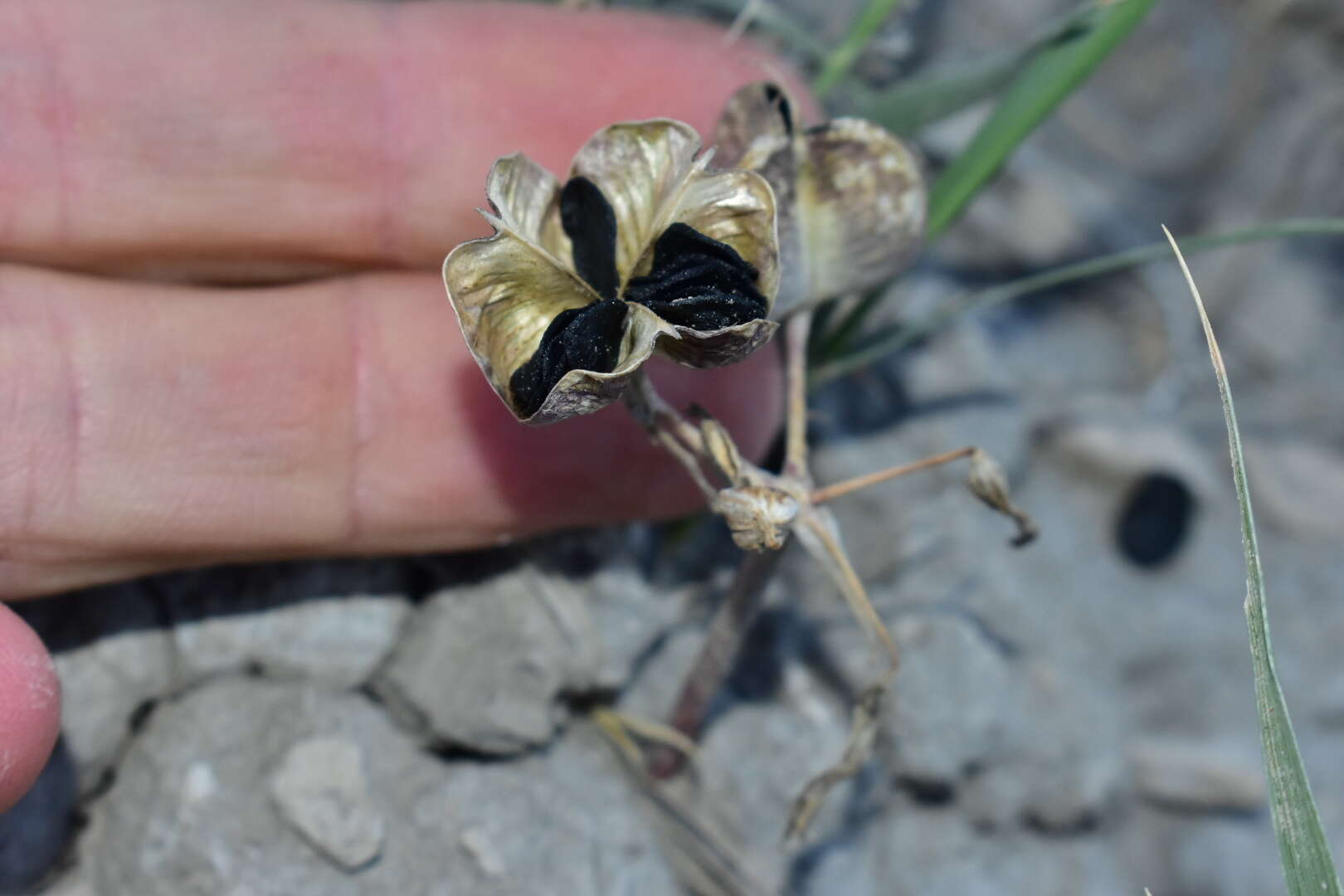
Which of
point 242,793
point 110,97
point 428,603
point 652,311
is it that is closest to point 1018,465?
point 428,603

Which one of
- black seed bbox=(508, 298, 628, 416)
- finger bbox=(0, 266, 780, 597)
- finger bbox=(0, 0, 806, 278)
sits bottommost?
finger bbox=(0, 266, 780, 597)

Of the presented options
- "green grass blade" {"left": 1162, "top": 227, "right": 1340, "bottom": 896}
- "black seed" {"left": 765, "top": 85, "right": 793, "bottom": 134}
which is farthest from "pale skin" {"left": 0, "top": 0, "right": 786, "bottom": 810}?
"green grass blade" {"left": 1162, "top": 227, "right": 1340, "bottom": 896}

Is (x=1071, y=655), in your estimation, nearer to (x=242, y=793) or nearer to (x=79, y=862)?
(x=242, y=793)

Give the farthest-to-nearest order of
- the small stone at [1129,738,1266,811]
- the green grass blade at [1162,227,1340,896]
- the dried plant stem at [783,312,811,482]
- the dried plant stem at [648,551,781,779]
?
the small stone at [1129,738,1266,811], the dried plant stem at [648,551,781,779], the dried plant stem at [783,312,811,482], the green grass blade at [1162,227,1340,896]

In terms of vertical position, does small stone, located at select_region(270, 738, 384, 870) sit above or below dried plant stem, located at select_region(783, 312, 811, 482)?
below

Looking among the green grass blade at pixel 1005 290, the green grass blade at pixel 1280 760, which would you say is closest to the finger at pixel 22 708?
the green grass blade at pixel 1005 290

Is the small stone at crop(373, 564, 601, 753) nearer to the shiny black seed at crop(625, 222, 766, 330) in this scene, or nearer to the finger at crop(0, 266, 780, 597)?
the finger at crop(0, 266, 780, 597)

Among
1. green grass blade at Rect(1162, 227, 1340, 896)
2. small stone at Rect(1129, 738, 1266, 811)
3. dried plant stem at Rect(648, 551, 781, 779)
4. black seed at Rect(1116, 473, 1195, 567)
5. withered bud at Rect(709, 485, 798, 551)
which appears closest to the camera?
green grass blade at Rect(1162, 227, 1340, 896)
